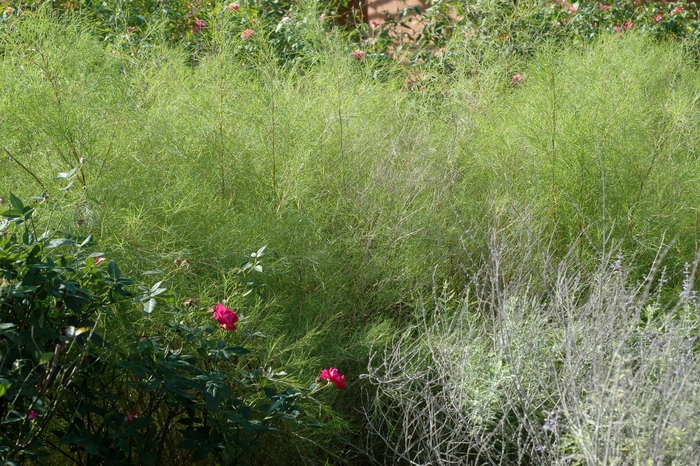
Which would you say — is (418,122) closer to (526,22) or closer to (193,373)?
(526,22)

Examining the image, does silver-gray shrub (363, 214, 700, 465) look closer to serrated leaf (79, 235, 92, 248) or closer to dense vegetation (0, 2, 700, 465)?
dense vegetation (0, 2, 700, 465)

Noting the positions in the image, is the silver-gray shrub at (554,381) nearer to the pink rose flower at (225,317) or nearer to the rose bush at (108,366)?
the rose bush at (108,366)

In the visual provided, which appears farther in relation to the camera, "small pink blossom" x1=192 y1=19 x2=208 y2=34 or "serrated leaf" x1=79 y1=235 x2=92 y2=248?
"small pink blossom" x1=192 y1=19 x2=208 y2=34

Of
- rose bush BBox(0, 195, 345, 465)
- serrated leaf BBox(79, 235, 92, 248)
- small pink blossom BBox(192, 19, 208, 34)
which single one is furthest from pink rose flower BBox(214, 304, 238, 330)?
small pink blossom BBox(192, 19, 208, 34)

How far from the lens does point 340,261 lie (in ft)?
9.96

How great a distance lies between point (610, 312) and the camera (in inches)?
84.0

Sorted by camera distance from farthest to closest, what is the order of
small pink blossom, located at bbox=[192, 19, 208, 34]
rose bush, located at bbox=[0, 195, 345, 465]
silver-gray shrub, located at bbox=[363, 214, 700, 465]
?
small pink blossom, located at bbox=[192, 19, 208, 34]
rose bush, located at bbox=[0, 195, 345, 465]
silver-gray shrub, located at bbox=[363, 214, 700, 465]

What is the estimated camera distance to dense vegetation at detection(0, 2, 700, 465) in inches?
86.0

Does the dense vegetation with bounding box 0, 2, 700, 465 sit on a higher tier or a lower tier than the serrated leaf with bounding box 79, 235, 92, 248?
lower

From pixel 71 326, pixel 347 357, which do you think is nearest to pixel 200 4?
pixel 347 357

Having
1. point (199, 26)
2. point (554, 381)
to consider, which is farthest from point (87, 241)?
point (199, 26)

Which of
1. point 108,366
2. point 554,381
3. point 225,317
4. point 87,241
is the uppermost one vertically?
point 87,241

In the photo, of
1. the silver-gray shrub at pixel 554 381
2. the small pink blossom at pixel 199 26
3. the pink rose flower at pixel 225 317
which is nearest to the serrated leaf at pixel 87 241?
the pink rose flower at pixel 225 317

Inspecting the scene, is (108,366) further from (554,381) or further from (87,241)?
(554,381)
